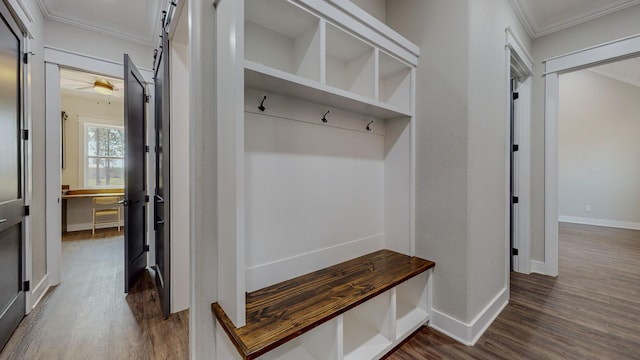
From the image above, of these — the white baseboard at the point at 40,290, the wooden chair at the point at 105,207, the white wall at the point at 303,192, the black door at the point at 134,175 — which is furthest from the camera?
the wooden chair at the point at 105,207

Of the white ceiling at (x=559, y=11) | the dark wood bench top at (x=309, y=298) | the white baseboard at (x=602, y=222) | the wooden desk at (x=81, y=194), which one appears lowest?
the white baseboard at (x=602, y=222)

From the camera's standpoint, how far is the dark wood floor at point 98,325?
1695 millimetres

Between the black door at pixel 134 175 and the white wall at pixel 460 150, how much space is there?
2.62 metres

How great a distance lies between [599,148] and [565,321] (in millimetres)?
5685

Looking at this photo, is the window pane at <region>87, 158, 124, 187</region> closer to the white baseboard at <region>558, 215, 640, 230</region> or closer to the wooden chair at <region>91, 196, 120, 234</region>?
the wooden chair at <region>91, 196, 120, 234</region>

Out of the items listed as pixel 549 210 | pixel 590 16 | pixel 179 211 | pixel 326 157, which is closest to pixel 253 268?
pixel 326 157

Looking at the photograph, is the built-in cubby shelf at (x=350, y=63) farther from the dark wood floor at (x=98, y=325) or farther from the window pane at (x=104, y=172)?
the window pane at (x=104, y=172)

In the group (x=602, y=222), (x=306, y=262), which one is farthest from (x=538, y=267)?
(x=602, y=222)

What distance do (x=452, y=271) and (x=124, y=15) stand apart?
390 cm

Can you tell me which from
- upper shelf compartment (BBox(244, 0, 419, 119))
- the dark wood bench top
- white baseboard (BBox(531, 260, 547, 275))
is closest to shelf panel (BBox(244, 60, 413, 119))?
upper shelf compartment (BBox(244, 0, 419, 119))

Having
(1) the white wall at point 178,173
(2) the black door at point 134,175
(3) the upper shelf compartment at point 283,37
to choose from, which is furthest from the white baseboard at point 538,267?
(2) the black door at point 134,175

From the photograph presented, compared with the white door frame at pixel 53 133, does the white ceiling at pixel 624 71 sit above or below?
above

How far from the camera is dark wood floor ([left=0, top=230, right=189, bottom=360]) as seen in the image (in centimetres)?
170

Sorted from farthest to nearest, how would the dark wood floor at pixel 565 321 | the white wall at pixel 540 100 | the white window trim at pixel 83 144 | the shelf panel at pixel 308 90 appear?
the white window trim at pixel 83 144 < the white wall at pixel 540 100 < the dark wood floor at pixel 565 321 < the shelf panel at pixel 308 90
